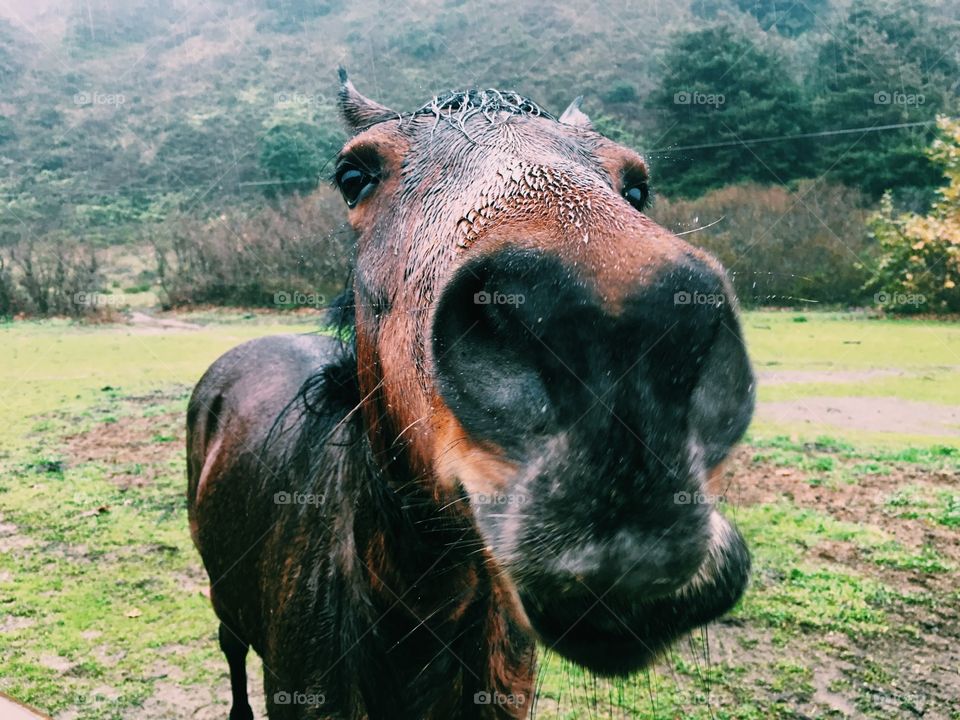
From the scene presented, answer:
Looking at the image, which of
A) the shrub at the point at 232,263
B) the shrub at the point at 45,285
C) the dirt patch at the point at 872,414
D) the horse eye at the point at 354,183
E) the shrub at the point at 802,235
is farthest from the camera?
the shrub at the point at 232,263

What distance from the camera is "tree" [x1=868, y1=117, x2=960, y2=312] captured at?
Answer: 17781mm

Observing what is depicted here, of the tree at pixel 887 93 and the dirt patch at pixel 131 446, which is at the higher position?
the tree at pixel 887 93

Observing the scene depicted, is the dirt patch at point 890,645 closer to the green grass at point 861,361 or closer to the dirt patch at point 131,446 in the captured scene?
the green grass at point 861,361

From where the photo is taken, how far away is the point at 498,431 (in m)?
1.19

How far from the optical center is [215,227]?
967 inches

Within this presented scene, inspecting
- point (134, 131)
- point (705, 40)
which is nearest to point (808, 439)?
point (705, 40)

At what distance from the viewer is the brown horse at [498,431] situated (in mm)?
1088

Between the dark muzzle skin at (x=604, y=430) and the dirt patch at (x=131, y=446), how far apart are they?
8.01m

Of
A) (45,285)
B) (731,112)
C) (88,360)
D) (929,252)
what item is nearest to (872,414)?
(929,252)

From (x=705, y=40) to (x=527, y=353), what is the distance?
34481 millimetres

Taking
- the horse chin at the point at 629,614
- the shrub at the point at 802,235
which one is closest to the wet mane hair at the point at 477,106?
the horse chin at the point at 629,614

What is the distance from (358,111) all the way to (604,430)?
177cm

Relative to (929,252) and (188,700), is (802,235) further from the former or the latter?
(188,700)

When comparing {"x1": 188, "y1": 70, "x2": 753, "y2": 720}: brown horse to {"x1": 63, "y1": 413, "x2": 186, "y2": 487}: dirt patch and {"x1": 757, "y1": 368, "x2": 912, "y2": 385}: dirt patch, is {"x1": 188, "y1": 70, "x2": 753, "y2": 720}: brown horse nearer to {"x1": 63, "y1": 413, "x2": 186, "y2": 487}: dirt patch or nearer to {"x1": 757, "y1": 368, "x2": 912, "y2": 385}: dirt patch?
{"x1": 63, "y1": 413, "x2": 186, "y2": 487}: dirt patch
